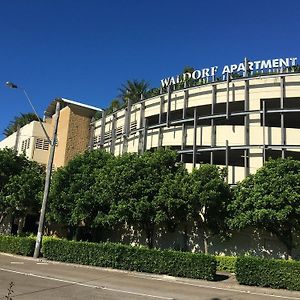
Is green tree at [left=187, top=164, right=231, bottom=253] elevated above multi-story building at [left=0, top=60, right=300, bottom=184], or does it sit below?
below

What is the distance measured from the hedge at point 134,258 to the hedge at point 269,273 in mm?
1550

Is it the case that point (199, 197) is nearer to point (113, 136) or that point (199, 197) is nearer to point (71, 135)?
point (113, 136)

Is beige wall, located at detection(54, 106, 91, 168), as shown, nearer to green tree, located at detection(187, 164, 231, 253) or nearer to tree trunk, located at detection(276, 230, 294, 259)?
green tree, located at detection(187, 164, 231, 253)

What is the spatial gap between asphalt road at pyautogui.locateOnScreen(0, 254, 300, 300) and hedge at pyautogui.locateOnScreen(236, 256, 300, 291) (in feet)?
1.65

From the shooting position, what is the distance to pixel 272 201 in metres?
20.8

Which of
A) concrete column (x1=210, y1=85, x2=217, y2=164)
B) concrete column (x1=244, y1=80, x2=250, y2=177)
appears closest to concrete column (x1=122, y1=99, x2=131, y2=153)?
concrete column (x1=210, y1=85, x2=217, y2=164)

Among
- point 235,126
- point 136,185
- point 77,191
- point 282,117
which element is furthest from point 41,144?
point 282,117

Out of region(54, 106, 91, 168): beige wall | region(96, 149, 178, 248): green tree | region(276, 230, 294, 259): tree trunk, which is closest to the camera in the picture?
region(276, 230, 294, 259): tree trunk

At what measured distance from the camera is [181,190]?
79.9 feet

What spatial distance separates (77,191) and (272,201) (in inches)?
539

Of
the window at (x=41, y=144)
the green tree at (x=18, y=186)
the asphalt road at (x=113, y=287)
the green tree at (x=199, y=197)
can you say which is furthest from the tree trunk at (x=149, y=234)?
the window at (x=41, y=144)

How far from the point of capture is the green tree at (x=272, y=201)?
20594mm

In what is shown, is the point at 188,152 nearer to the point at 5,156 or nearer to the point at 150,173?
the point at 150,173

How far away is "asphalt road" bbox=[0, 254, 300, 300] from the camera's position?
12586mm
